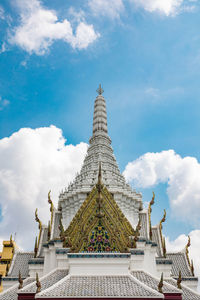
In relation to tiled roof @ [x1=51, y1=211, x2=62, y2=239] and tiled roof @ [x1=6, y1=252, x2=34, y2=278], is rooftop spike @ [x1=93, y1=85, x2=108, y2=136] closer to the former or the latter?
tiled roof @ [x1=51, y1=211, x2=62, y2=239]

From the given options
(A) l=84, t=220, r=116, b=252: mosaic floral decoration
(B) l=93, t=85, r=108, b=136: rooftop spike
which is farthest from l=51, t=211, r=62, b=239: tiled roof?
(B) l=93, t=85, r=108, b=136: rooftop spike

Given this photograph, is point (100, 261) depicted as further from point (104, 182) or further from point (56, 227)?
point (104, 182)

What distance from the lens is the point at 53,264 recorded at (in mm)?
14539

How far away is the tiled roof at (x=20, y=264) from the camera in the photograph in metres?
16.8

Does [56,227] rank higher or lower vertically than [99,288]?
higher

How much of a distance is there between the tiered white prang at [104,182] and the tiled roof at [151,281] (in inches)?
311

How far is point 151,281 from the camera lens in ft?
36.2

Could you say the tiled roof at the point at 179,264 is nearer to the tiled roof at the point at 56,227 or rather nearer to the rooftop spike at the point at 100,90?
the tiled roof at the point at 56,227

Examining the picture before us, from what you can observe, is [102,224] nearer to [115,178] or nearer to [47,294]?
[47,294]

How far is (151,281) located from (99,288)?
2.11 meters

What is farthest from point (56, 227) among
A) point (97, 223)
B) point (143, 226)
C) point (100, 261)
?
point (100, 261)

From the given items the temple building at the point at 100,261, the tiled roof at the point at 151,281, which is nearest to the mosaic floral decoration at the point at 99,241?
the temple building at the point at 100,261

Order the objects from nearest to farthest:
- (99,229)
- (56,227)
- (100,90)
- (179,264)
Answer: (99,229) < (179,264) < (56,227) < (100,90)

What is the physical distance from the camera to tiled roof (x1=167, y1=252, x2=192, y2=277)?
1720cm
